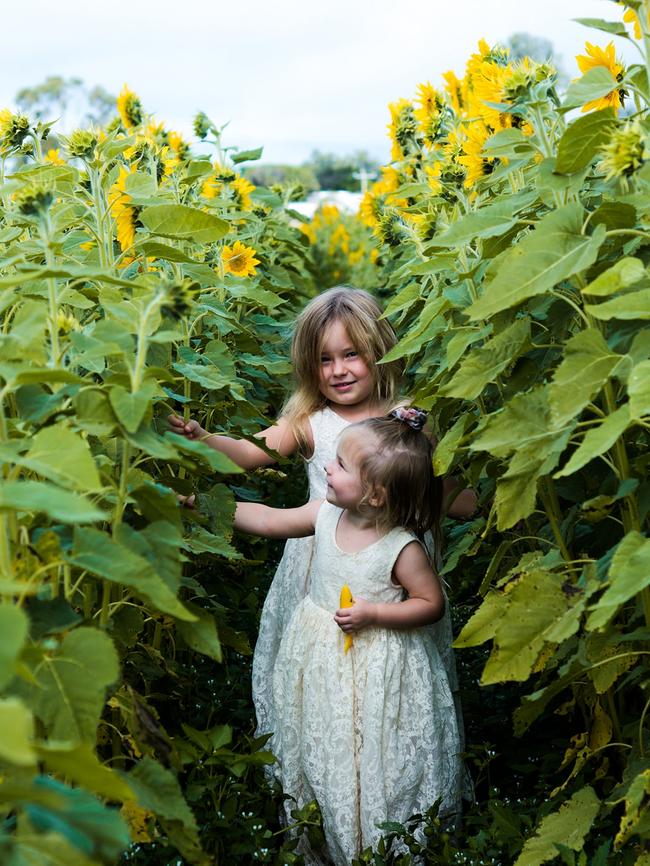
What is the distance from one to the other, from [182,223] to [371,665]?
1.03 m

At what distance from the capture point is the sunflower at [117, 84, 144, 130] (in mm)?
4074

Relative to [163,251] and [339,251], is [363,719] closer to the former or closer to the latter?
[163,251]

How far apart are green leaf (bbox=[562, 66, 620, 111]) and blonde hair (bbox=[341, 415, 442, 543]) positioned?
944 mm

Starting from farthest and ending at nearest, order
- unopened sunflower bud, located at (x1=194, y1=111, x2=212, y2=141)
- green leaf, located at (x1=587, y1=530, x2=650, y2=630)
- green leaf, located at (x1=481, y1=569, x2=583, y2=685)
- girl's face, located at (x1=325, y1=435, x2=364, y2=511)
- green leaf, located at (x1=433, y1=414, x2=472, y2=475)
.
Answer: unopened sunflower bud, located at (x1=194, y1=111, x2=212, y2=141), girl's face, located at (x1=325, y1=435, x2=364, y2=511), green leaf, located at (x1=433, y1=414, x2=472, y2=475), green leaf, located at (x1=481, y1=569, x2=583, y2=685), green leaf, located at (x1=587, y1=530, x2=650, y2=630)

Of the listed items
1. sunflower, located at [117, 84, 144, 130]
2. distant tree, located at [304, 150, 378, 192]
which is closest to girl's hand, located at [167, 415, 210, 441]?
sunflower, located at [117, 84, 144, 130]

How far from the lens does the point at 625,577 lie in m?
1.47

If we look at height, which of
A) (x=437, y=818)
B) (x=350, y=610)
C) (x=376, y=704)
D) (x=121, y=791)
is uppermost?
(x=121, y=791)

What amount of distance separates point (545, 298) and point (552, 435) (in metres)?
0.39

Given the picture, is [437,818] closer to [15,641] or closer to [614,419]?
[614,419]

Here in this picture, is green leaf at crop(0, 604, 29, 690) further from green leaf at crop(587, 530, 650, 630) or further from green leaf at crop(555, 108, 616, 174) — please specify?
green leaf at crop(555, 108, 616, 174)

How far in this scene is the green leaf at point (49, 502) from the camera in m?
1.12

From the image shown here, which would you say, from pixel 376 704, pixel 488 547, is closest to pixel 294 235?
pixel 488 547

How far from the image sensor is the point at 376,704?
2.48 metres

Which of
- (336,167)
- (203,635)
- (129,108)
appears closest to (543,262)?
(203,635)
